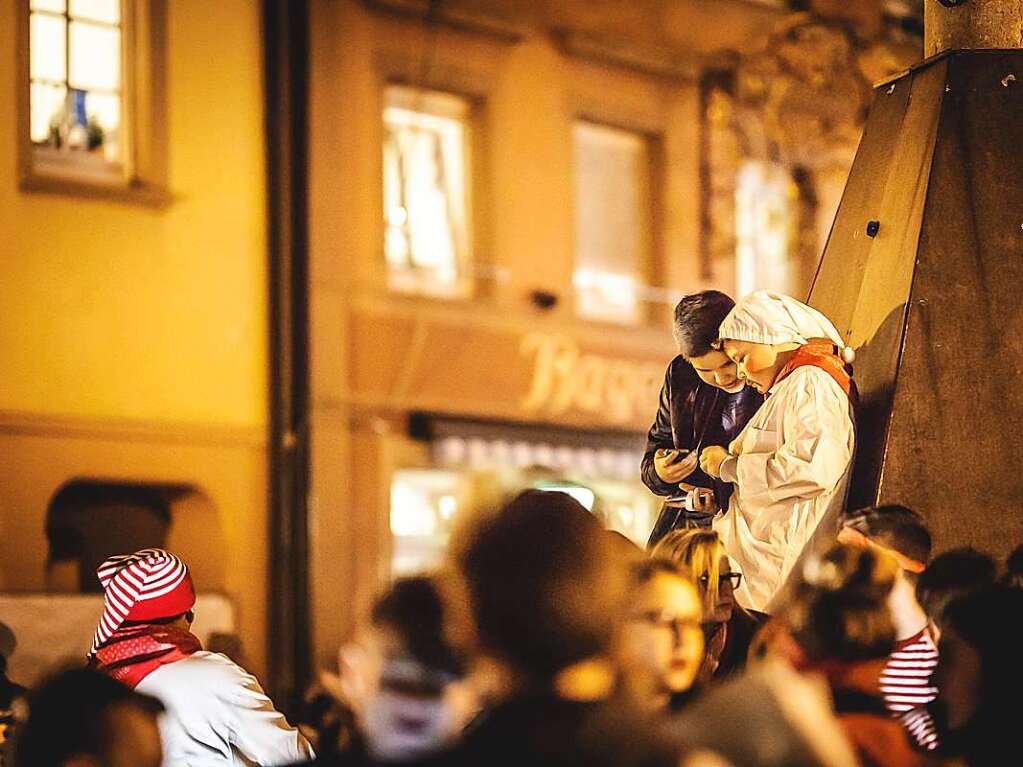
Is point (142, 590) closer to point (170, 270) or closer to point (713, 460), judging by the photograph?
point (713, 460)

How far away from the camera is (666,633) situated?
176 inches

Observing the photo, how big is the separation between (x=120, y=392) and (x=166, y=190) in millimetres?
1656

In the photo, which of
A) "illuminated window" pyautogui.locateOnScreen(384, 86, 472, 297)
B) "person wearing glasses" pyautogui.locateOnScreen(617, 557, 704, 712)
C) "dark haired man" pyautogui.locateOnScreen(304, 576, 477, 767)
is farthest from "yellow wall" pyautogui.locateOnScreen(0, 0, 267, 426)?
"dark haired man" pyautogui.locateOnScreen(304, 576, 477, 767)

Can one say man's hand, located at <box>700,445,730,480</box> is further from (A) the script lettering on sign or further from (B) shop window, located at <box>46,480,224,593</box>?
(A) the script lettering on sign

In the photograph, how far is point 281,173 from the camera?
16828 millimetres

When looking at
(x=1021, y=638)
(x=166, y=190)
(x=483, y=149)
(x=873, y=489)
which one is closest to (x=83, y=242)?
(x=166, y=190)

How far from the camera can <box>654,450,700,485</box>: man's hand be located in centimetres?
635

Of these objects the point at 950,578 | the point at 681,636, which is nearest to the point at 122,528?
the point at 950,578

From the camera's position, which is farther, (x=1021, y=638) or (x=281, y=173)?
(x=281, y=173)

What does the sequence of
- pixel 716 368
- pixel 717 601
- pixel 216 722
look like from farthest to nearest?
pixel 716 368, pixel 216 722, pixel 717 601

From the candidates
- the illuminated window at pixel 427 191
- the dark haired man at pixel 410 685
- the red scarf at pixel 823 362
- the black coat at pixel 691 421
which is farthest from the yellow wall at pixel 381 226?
the dark haired man at pixel 410 685

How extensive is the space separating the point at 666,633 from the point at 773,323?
1.66m

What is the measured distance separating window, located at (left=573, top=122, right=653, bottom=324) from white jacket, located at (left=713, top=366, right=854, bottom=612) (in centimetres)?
1321

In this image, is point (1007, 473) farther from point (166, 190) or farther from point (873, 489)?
point (166, 190)
